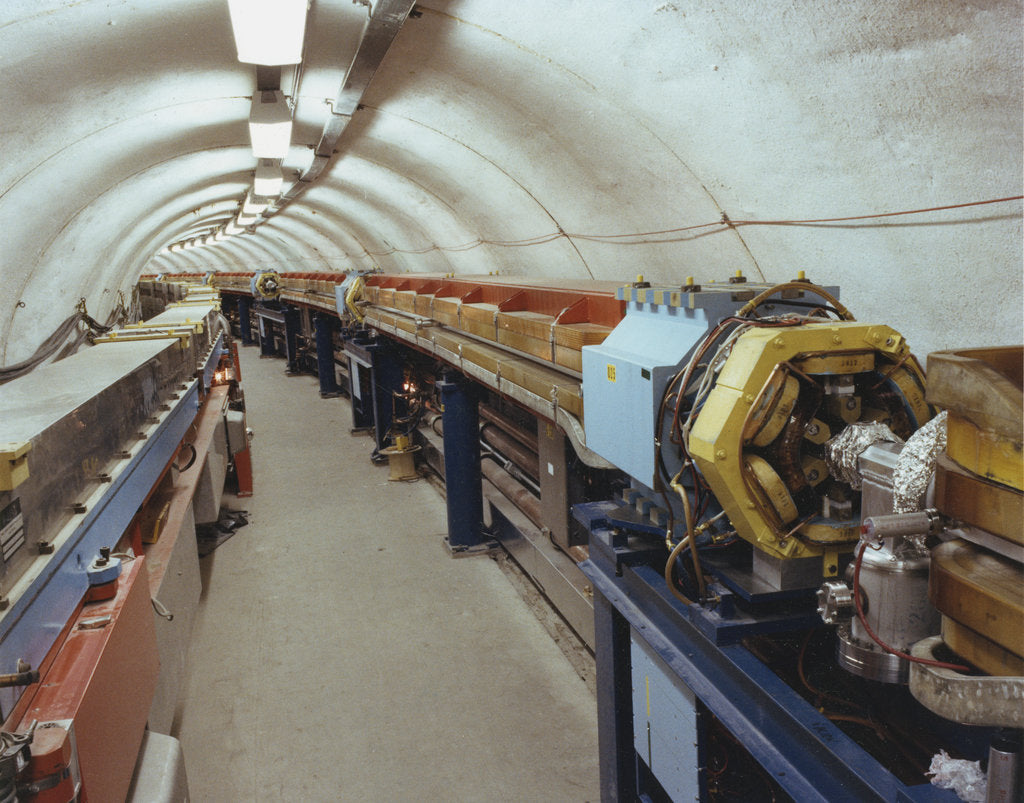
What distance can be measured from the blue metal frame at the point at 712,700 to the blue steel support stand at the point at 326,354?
30.1 feet

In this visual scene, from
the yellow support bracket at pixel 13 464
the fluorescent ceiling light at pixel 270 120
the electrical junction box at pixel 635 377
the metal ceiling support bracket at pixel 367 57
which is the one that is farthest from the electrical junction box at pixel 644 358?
the fluorescent ceiling light at pixel 270 120

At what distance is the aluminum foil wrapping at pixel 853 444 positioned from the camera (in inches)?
62.1

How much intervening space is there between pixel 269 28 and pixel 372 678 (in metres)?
3.05

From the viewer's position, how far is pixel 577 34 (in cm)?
346

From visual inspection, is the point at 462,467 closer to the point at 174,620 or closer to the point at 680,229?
the point at 680,229

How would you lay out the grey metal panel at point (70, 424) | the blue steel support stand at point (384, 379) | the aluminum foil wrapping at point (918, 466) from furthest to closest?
the blue steel support stand at point (384, 379), the grey metal panel at point (70, 424), the aluminum foil wrapping at point (918, 466)

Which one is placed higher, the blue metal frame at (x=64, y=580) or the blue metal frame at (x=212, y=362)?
the blue metal frame at (x=212, y=362)

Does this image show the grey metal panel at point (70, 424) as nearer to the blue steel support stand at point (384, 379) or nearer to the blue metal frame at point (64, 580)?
the blue metal frame at point (64, 580)

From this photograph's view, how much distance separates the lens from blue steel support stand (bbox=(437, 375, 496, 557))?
510cm

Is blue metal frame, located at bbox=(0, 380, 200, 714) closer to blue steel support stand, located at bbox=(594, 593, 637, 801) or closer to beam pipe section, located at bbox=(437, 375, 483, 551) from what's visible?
blue steel support stand, located at bbox=(594, 593, 637, 801)

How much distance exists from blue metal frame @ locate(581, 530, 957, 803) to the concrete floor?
2.10 feet

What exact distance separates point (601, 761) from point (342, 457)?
232 inches

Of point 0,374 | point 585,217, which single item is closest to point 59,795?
point 585,217

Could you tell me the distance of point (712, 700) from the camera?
5.70ft
